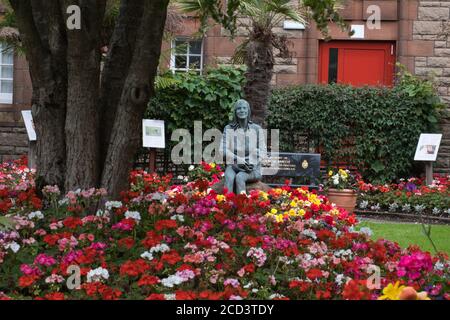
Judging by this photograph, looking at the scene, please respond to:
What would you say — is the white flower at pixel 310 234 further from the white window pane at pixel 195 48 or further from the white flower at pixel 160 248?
the white window pane at pixel 195 48

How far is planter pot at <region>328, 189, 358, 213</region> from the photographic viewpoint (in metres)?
13.3

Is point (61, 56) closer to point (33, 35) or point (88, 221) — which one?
point (33, 35)

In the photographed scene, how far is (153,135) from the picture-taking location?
50.3ft

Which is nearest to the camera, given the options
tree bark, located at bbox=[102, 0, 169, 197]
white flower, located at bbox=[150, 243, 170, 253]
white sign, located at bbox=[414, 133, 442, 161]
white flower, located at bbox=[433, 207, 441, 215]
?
white flower, located at bbox=[150, 243, 170, 253]

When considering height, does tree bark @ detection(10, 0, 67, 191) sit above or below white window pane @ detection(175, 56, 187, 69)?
below

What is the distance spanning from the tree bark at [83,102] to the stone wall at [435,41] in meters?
12.3

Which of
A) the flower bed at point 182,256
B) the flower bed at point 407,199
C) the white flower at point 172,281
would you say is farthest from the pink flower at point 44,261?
the flower bed at point 407,199

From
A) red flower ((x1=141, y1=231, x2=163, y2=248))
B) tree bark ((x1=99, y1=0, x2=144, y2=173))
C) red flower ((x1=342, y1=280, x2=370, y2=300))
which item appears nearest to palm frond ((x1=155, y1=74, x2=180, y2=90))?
tree bark ((x1=99, y1=0, x2=144, y2=173))

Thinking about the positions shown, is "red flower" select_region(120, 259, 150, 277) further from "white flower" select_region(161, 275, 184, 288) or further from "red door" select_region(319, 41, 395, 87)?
"red door" select_region(319, 41, 395, 87)

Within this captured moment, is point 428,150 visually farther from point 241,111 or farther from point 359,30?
point 241,111

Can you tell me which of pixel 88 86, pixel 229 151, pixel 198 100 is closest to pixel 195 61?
pixel 198 100

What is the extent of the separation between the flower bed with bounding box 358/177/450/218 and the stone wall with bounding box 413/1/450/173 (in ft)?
10.6

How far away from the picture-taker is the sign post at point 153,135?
600 inches
